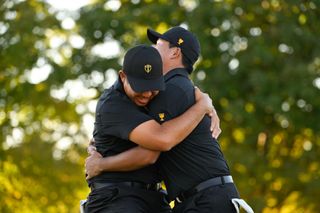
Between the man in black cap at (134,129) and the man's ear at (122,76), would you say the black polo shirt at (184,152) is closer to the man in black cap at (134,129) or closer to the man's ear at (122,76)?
the man in black cap at (134,129)

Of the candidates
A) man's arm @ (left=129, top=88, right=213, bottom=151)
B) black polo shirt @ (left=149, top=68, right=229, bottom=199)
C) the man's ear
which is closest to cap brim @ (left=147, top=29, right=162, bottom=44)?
black polo shirt @ (left=149, top=68, right=229, bottom=199)

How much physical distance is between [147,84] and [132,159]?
1.78 feet

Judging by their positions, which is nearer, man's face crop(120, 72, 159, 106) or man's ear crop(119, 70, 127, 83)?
man's face crop(120, 72, 159, 106)

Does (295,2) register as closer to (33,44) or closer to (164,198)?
(33,44)

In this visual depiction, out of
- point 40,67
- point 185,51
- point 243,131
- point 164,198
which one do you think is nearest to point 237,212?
point 164,198

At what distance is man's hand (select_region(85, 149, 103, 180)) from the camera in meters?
6.97

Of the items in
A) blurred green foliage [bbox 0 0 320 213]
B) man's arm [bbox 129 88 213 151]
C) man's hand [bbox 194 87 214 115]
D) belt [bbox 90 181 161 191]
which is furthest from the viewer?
blurred green foliage [bbox 0 0 320 213]

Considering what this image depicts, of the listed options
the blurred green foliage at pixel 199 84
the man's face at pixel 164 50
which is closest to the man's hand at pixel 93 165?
the man's face at pixel 164 50

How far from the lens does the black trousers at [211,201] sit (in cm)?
678

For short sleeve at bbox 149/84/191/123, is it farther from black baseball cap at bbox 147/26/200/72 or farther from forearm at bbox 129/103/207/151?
black baseball cap at bbox 147/26/200/72

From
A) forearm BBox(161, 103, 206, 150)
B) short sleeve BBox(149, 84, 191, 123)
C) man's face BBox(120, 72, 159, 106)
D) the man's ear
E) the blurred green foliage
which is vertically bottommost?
the blurred green foliage

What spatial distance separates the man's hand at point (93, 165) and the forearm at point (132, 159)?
112mm

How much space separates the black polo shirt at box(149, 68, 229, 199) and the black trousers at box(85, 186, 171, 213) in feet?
0.51

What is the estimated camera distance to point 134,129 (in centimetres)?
667
